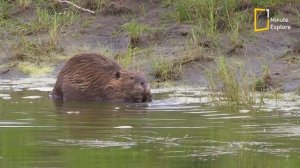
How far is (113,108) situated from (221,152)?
3.40m

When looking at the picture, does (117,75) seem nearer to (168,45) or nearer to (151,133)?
(168,45)

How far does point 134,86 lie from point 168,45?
7.49ft

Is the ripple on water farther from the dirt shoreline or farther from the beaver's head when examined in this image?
the dirt shoreline

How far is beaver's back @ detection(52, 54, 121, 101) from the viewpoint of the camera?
11.5 metres

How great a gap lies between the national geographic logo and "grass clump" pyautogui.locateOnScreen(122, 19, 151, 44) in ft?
4.75

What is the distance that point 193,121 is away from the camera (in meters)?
9.08

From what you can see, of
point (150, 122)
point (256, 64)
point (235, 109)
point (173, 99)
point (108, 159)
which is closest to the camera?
point (108, 159)

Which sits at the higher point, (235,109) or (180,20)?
(180,20)

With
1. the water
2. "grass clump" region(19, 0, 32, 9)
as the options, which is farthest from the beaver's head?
"grass clump" region(19, 0, 32, 9)

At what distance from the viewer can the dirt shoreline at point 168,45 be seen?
1229cm

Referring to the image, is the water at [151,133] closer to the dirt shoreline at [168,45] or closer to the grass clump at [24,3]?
the dirt shoreline at [168,45]

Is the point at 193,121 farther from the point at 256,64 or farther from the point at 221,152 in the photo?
the point at 256,64

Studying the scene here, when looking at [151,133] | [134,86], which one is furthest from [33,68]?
[151,133]

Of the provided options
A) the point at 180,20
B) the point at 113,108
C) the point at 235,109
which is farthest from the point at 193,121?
the point at 180,20
